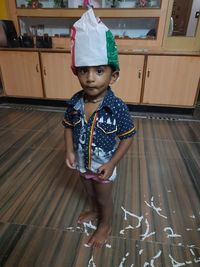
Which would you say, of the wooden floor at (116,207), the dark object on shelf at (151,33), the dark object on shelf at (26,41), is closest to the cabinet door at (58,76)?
the dark object on shelf at (26,41)

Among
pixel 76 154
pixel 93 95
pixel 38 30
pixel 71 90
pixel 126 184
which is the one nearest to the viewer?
pixel 93 95

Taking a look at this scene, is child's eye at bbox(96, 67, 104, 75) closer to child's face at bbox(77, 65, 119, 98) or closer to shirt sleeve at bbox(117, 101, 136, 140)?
child's face at bbox(77, 65, 119, 98)

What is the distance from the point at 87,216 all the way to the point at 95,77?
77 centimetres

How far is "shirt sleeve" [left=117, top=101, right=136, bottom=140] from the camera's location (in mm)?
747

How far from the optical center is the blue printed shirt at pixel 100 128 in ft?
2.43

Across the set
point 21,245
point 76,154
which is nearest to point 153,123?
point 76,154

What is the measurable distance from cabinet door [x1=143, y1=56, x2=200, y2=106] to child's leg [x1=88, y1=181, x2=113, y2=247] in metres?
1.76

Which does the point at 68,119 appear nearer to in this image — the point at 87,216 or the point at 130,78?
the point at 87,216

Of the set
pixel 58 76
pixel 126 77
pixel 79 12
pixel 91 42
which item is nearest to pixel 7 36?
pixel 58 76

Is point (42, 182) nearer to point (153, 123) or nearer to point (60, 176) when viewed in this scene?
point (60, 176)

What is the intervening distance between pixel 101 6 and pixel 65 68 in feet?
3.10

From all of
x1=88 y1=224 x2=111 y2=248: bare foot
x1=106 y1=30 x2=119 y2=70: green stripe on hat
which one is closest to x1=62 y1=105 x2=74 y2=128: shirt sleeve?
x1=106 y1=30 x2=119 y2=70: green stripe on hat

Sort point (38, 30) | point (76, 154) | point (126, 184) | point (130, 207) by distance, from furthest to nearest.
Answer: point (38, 30)
point (126, 184)
point (130, 207)
point (76, 154)

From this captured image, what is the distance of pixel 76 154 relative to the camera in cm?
85
